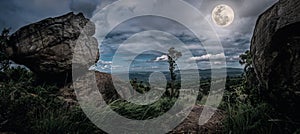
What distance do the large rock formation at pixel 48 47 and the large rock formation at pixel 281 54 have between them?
23.8 ft

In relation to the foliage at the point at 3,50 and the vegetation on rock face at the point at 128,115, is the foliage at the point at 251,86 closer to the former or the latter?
the vegetation on rock face at the point at 128,115

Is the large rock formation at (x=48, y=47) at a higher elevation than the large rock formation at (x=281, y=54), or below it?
higher

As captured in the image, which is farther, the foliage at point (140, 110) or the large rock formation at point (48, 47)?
the large rock formation at point (48, 47)

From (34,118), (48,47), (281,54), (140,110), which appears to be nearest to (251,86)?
(281,54)

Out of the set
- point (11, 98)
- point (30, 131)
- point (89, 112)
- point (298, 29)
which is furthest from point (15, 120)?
point (298, 29)

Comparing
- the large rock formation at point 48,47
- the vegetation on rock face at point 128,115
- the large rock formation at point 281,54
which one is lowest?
the vegetation on rock face at point 128,115

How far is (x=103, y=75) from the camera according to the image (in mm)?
10453

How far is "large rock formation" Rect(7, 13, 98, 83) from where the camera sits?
897 centimetres

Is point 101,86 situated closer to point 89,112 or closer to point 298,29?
point 89,112

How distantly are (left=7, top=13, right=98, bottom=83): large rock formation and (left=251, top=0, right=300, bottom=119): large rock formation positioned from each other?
7244mm

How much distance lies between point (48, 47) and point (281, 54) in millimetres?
7833

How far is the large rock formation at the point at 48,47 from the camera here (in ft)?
29.4

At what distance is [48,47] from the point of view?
901cm

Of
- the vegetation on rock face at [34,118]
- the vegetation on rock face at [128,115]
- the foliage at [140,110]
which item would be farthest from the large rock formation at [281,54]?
the vegetation on rock face at [34,118]
